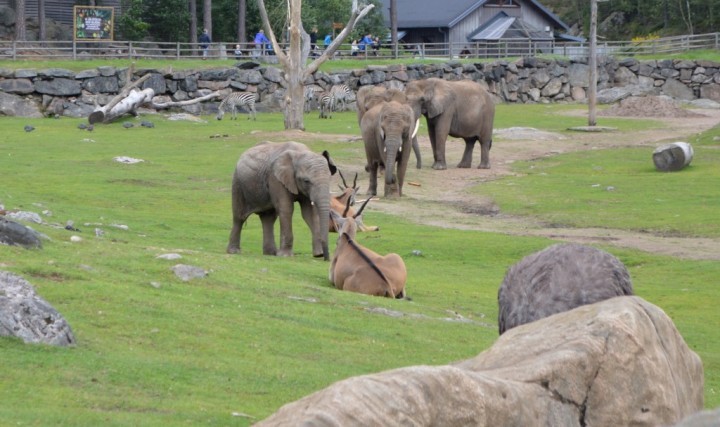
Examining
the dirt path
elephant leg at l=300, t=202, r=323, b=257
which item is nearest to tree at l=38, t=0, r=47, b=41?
the dirt path

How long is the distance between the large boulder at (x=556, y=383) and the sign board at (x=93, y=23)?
5018cm

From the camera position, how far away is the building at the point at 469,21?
265 feet

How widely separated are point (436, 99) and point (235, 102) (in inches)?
745

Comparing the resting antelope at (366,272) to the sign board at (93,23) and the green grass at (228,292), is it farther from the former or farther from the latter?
the sign board at (93,23)

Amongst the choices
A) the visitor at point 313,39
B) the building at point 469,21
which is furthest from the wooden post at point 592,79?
the building at point 469,21

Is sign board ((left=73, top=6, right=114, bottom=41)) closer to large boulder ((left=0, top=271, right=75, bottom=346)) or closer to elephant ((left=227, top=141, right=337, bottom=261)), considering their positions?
elephant ((left=227, top=141, right=337, bottom=261))

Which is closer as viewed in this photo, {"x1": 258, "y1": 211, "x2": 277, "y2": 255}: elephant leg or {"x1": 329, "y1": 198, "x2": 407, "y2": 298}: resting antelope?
{"x1": 329, "y1": 198, "x2": 407, "y2": 298}: resting antelope

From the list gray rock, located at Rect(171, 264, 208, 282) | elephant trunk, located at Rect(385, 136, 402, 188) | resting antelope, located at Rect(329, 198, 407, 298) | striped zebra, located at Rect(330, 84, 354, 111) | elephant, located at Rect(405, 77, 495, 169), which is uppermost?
striped zebra, located at Rect(330, 84, 354, 111)

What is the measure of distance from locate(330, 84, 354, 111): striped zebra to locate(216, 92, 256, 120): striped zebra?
440 centimetres

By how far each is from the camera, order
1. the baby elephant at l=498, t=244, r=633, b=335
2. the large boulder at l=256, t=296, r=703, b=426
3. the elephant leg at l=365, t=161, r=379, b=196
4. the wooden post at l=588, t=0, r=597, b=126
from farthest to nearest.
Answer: the wooden post at l=588, t=0, r=597, b=126 < the elephant leg at l=365, t=161, r=379, b=196 < the baby elephant at l=498, t=244, r=633, b=335 < the large boulder at l=256, t=296, r=703, b=426

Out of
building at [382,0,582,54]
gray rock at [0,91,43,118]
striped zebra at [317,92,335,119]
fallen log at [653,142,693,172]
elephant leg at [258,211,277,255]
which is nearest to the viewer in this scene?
elephant leg at [258,211,277,255]

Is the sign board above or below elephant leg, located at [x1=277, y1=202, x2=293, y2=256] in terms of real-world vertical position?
above

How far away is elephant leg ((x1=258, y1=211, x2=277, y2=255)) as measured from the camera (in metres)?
19.7

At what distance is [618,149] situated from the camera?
3916cm
